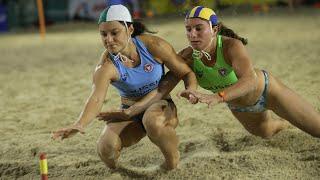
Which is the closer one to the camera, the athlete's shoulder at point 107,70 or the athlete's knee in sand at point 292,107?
the athlete's shoulder at point 107,70

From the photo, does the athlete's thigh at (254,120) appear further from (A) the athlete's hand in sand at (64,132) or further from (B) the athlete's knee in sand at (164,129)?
(A) the athlete's hand in sand at (64,132)

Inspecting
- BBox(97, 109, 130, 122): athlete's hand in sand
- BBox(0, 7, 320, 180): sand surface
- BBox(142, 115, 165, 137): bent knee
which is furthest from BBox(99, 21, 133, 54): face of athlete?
BBox(0, 7, 320, 180): sand surface

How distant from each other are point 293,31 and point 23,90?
7.05 meters

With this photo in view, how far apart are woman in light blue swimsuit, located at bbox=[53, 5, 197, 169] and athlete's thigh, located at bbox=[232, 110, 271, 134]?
74cm

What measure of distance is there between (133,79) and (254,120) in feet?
4.15

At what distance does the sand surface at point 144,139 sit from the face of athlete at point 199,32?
0.95 metres

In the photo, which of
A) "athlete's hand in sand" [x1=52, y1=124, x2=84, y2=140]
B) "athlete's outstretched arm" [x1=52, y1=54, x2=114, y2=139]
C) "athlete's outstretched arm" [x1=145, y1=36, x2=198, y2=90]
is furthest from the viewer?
"athlete's outstretched arm" [x1=145, y1=36, x2=198, y2=90]

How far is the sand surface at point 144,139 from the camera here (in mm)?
4305

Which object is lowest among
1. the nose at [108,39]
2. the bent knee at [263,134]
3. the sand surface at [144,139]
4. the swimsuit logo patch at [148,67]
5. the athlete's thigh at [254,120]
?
the sand surface at [144,139]

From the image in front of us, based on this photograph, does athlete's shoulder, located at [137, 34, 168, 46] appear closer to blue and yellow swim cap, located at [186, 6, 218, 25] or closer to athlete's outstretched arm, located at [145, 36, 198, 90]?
athlete's outstretched arm, located at [145, 36, 198, 90]

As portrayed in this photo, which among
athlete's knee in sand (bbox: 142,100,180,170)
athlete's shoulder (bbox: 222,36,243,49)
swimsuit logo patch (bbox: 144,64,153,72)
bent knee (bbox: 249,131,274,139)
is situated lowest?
bent knee (bbox: 249,131,274,139)

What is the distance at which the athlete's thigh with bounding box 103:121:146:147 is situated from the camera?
14.3 ft

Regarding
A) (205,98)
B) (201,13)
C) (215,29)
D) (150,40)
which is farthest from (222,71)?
(205,98)

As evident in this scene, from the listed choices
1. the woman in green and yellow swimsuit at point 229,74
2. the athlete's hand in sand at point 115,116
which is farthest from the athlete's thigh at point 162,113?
the athlete's hand in sand at point 115,116
